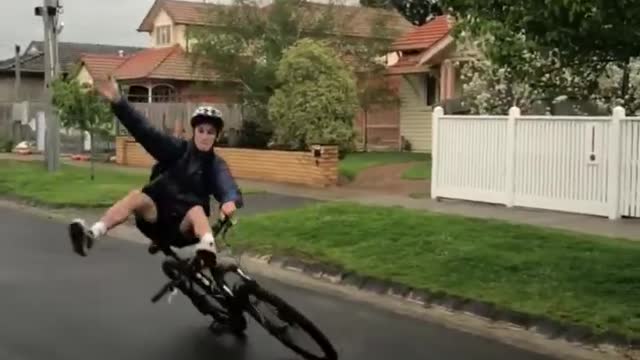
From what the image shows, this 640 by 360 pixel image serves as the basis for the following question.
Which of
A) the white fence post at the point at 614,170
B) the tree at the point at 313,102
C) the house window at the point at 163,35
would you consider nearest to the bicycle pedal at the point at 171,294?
the white fence post at the point at 614,170

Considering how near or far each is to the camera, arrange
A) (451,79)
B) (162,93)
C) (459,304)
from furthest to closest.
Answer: (162,93) → (451,79) → (459,304)

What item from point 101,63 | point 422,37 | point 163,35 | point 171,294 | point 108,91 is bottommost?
point 171,294

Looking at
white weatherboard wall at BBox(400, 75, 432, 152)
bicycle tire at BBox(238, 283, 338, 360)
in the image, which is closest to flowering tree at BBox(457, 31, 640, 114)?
bicycle tire at BBox(238, 283, 338, 360)

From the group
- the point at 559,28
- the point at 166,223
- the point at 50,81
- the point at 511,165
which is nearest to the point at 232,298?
the point at 166,223

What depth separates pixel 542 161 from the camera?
17.5 meters

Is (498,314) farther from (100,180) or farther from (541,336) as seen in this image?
(100,180)

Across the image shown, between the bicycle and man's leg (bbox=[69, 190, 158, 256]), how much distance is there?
1.27ft

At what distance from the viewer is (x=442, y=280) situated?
10641mm

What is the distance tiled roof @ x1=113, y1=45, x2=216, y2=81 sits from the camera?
42.0 metres

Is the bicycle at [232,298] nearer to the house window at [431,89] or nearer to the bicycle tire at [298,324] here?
the bicycle tire at [298,324]

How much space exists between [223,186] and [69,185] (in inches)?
639

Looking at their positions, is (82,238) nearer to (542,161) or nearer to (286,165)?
(542,161)

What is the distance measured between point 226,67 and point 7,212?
1199cm

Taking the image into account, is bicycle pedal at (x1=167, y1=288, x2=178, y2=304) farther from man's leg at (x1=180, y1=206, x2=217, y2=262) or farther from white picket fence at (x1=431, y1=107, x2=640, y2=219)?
white picket fence at (x1=431, y1=107, x2=640, y2=219)
